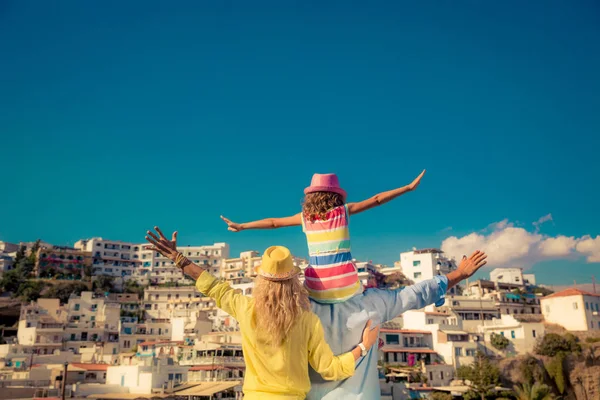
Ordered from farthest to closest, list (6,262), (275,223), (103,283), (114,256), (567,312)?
(114,256)
(6,262)
(103,283)
(567,312)
(275,223)

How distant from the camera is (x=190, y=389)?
1243 inches

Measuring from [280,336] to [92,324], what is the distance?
5480 centimetres

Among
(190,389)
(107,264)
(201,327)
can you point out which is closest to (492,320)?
(201,327)

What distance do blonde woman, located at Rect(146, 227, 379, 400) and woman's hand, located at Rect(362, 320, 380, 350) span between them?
208mm

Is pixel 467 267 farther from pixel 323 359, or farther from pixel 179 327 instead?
pixel 179 327

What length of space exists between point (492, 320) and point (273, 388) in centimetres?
5110

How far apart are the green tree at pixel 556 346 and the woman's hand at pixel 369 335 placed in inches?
1825

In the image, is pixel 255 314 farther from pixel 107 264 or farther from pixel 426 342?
pixel 107 264

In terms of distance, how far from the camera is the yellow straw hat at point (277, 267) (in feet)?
15.1

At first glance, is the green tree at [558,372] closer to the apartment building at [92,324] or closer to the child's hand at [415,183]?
the apartment building at [92,324]

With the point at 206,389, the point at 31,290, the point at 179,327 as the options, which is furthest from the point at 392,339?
the point at 31,290

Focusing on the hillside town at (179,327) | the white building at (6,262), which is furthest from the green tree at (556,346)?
the white building at (6,262)

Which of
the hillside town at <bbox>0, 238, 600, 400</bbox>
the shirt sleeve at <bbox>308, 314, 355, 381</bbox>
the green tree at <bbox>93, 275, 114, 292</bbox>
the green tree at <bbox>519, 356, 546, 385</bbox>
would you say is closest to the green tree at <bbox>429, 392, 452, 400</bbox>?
the hillside town at <bbox>0, 238, 600, 400</bbox>

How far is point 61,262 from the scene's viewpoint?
7456 centimetres
